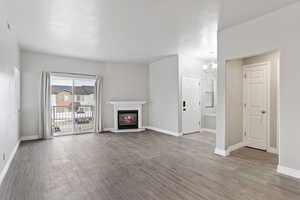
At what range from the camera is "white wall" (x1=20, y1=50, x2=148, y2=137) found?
203 inches

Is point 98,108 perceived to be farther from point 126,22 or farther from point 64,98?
point 126,22

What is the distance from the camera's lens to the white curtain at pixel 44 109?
5277 millimetres

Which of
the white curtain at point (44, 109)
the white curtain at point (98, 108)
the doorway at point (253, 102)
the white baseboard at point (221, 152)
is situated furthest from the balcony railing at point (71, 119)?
the doorway at point (253, 102)

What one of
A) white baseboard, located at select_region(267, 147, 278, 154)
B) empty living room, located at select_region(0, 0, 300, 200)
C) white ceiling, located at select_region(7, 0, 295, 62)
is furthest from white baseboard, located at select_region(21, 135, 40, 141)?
white baseboard, located at select_region(267, 147, 278, 154)

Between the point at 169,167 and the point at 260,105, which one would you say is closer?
the point at 169,167

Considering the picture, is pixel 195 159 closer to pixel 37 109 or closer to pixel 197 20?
pixel 197 20

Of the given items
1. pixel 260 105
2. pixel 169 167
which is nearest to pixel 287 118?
pixel 260 105

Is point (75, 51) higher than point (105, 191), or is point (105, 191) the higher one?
point (75, 51)

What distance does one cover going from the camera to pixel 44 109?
17.3 feet

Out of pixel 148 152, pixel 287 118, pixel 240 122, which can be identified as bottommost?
pixel 148 152

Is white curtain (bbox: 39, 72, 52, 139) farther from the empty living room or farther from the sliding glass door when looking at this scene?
the sliding glass door

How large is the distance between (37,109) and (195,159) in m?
5.17

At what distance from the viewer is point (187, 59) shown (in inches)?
232

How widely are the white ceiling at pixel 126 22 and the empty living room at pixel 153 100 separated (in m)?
0.03
